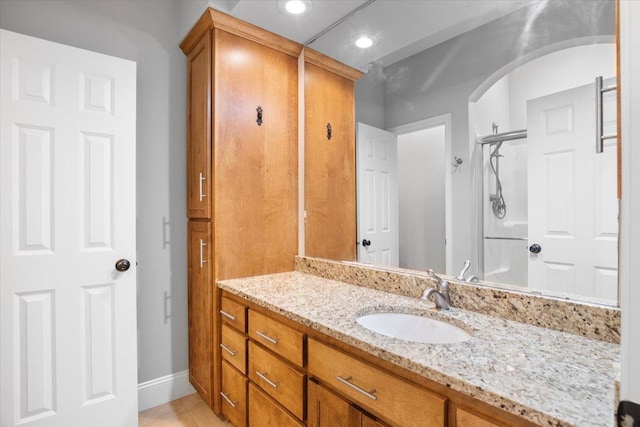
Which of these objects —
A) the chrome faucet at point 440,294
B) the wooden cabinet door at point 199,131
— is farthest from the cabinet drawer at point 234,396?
the chrome faucet at point 440,294

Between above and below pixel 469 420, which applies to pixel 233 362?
below

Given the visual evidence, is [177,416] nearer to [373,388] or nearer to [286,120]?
[373,388]

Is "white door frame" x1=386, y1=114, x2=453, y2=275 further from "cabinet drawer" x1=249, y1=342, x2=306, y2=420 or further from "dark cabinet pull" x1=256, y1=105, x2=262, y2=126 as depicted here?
"dark cabinet pull" x1=256, y1=105, x2=262, y2=126

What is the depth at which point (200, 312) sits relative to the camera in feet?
6.79

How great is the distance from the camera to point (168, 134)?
2215 mm

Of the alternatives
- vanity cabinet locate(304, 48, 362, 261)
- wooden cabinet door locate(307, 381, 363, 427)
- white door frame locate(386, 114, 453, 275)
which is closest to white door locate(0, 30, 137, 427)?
vanity cabinet locate(304, 48, 362, 261)

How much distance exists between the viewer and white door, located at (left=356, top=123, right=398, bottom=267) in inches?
71.2

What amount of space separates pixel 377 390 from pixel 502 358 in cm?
36

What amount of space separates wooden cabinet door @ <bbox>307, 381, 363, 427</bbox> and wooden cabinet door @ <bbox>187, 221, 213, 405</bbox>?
3.03 feet

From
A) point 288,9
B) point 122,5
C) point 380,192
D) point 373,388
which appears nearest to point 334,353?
point 373,388

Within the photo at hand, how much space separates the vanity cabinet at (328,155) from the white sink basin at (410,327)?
A: 0.71 metres

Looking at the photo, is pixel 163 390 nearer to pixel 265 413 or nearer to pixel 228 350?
pixel 228 350

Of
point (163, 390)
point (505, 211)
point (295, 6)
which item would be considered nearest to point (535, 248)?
point (505, 211)

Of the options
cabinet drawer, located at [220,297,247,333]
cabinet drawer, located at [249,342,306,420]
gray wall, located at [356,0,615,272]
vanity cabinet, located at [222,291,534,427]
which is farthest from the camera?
cabinet drawer, located at [220,297,247,333]
